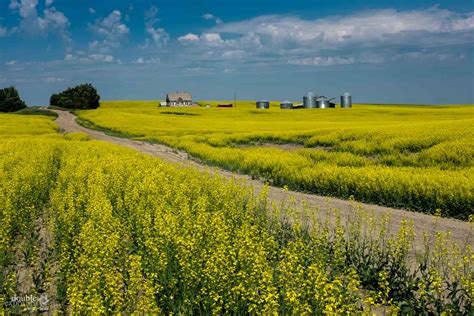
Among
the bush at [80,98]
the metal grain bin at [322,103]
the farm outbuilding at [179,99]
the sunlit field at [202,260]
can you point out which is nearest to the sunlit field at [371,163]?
the sunlit field at [202,260]

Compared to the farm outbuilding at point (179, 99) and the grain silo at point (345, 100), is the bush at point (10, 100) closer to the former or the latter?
the farm outbuilding at point (179, 99)

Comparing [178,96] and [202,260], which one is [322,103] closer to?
[178,96]

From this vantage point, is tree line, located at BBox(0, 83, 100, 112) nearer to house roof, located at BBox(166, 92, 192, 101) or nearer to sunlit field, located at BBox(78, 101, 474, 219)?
house roof, located at BBox(166, 92, 192, 101)

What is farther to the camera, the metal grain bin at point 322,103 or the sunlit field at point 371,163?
the metal grain bin at point 322,103

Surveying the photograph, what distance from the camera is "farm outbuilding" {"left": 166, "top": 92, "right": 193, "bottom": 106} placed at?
520ft

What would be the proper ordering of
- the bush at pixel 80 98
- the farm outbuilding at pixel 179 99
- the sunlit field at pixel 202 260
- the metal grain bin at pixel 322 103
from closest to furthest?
1. the sunlit field at pixel 202 260
2. the metal grain bin at pixel 322 103
3. the bush at pixel 80 98
4. the farm outbuilding at pixel 179 99

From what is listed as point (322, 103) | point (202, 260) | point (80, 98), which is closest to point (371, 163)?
point (202, 260)

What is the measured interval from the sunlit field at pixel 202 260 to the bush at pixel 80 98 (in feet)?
405

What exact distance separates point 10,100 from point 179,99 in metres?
54.1

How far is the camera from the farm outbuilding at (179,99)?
158375mm

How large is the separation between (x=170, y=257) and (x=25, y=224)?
5.93 m

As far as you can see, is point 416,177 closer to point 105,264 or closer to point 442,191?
point 442,191

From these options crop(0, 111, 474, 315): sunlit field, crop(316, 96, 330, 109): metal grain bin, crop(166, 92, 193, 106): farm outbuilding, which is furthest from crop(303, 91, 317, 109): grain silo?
crop(0, 111, 474, 315): sunlit field

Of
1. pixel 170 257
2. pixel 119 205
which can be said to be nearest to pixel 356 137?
pixel 119 205
